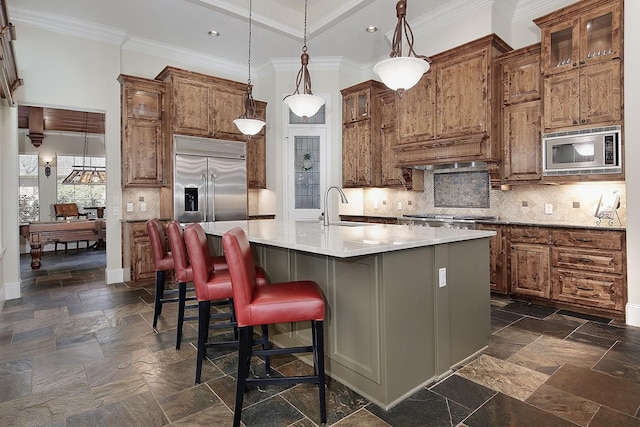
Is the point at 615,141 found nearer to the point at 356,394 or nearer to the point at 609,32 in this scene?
the point at 609,32

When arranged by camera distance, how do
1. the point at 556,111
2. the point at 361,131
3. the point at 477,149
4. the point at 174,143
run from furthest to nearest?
the point at 361,131 → the point at 174,143 → the point at 477,149 → the point at 556,111

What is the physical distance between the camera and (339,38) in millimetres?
5480

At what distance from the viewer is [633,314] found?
3.34 m

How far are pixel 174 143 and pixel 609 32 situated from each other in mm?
5275

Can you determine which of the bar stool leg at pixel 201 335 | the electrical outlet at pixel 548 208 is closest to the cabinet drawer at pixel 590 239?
the electrical outlet at pixel 548 208

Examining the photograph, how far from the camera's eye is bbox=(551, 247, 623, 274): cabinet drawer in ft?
11.4

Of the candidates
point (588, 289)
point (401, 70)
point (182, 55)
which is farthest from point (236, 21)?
point (588, 289)

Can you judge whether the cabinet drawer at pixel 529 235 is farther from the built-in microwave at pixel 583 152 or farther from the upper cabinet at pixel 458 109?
the upper cabinet at pixel 458 109

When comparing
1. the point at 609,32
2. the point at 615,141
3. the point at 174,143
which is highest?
the point at 609,32

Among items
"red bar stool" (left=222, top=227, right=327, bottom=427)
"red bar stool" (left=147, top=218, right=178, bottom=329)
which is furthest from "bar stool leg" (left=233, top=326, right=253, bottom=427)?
"red bar stool" (left=147, top=218, right=178, bottom=329)

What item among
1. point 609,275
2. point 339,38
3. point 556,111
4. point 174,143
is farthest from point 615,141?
point 174,143

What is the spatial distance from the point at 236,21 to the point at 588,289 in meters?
5.24

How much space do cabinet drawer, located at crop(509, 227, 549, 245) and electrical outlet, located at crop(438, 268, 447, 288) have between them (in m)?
2.19

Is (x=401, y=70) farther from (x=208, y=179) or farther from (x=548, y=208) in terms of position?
(x=208, y=179)
